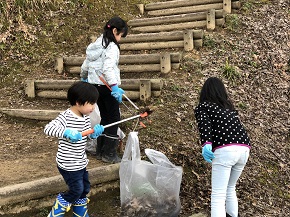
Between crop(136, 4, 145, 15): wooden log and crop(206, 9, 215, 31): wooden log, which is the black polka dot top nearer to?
crop(206, 9, 215, 31): wooden log

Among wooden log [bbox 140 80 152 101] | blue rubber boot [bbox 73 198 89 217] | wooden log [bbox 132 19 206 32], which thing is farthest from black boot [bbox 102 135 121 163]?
wooden log [bbox 132 19 206 32]

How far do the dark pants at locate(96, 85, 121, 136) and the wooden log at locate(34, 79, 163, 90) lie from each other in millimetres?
1569

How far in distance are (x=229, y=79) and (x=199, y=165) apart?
2457 millimetres

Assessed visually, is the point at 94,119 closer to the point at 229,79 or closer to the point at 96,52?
the point at 96,52

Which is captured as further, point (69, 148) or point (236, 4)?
point (236, 4)

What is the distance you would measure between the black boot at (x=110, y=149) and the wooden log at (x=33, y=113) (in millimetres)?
1453

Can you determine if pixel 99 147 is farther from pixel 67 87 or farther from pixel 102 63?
pixel 67 87

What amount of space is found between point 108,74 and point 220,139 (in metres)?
1.47

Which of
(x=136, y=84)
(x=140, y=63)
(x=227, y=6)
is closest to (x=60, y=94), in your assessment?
(x=136, y=84)

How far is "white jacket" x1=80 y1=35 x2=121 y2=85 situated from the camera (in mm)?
4168

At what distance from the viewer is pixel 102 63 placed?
432cm

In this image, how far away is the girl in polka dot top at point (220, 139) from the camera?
3.52 m

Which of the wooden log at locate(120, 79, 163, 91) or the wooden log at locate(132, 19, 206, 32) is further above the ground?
the wooden log at locate(132, 19, 206, 32)

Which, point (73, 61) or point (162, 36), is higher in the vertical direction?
point (162, 36)
